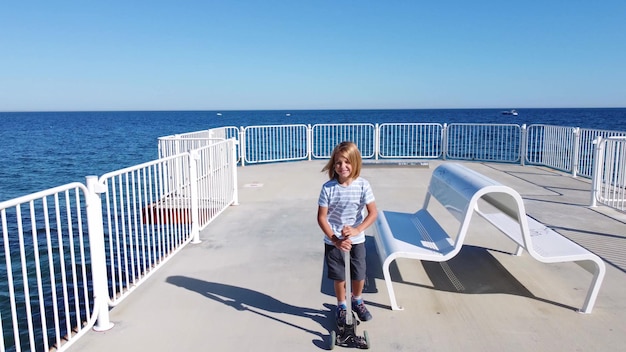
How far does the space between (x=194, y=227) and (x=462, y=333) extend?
3650mm

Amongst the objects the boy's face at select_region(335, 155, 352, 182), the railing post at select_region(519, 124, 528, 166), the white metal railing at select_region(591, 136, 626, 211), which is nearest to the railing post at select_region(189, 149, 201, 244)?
the boy's face at select_region(335, 155, 352, 182)

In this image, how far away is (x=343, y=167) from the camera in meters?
3.35

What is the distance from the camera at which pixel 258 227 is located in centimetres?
676

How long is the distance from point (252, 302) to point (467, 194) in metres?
2.12

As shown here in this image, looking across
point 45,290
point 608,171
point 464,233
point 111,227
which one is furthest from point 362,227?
point 45,290

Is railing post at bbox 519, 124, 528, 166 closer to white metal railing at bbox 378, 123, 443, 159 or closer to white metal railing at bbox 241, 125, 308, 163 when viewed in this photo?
white metal railing at bbox 378, 123, 443, 159

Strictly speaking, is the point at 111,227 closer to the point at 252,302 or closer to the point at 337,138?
the point at 252,302

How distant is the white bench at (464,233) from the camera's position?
379 centimetres

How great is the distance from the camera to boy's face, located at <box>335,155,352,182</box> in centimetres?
333

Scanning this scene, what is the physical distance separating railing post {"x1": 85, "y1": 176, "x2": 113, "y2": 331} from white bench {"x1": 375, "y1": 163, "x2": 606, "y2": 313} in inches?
88.7

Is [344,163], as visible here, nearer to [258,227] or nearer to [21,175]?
[258,227]

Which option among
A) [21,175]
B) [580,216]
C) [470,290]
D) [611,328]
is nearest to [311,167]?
[580,216]

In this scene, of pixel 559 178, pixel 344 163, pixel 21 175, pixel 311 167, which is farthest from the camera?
pixel 21 175

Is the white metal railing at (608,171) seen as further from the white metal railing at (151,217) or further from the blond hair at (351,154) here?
the white metal railing at (151,217)
